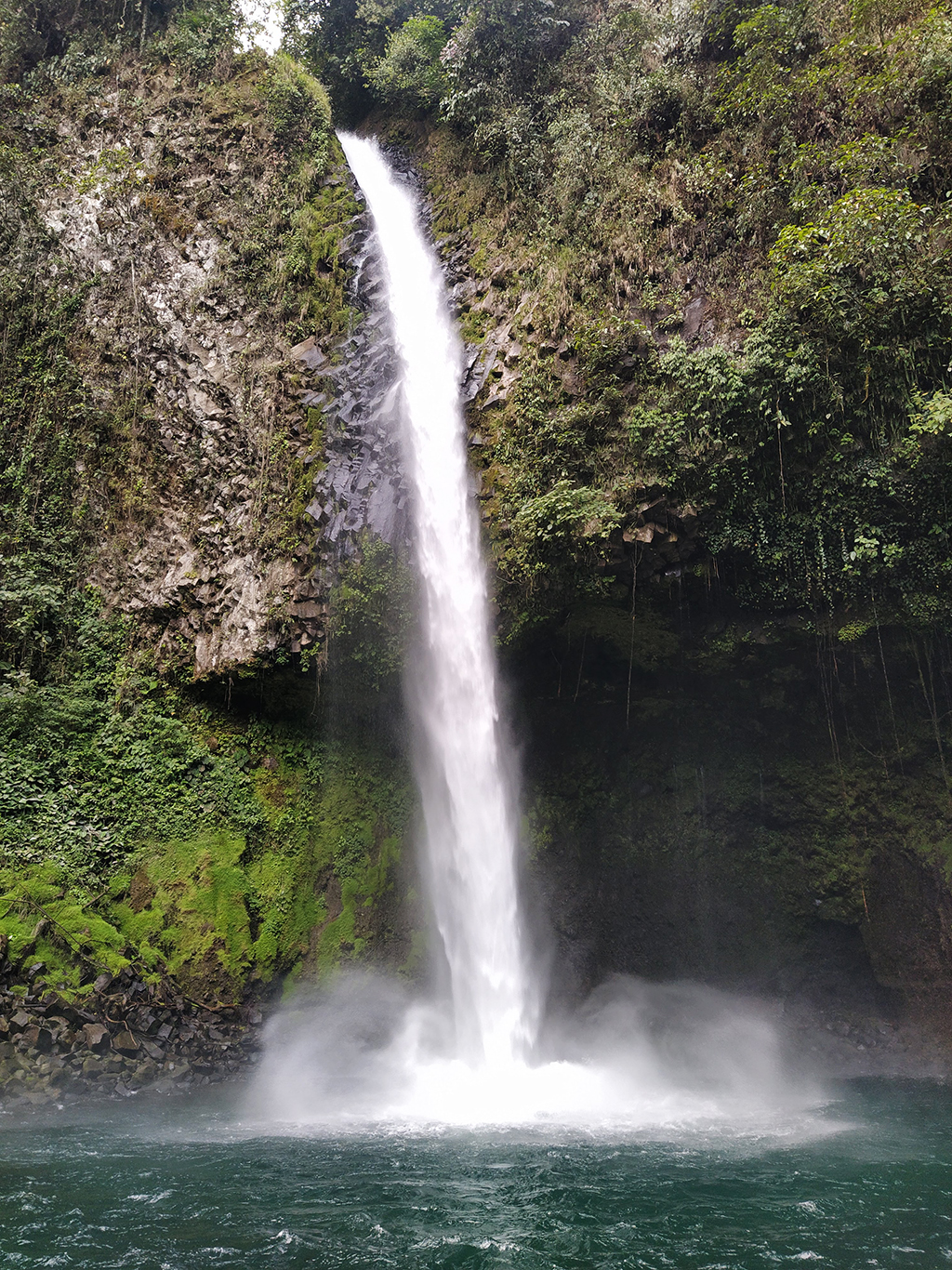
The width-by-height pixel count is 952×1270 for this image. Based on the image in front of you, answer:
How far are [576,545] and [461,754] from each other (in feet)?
11.7

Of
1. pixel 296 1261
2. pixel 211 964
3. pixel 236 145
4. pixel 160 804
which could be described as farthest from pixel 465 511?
pixel 236 145

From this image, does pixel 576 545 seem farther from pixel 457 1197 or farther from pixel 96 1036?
pixel 96 1036

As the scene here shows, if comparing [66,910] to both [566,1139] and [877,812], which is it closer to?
[566,1139]

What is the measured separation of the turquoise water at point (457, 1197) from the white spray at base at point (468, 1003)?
1918 millimetres

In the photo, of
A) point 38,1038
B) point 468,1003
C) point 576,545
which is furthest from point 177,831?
point 576,545

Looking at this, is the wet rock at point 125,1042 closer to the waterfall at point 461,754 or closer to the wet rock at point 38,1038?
the wet rock at point 38,1038

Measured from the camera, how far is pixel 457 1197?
543 centimetres

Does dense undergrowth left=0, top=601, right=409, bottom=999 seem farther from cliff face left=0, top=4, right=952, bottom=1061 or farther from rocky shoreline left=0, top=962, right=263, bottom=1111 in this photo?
rocky shoreline left=0, top=962, right=263, bottom=1111

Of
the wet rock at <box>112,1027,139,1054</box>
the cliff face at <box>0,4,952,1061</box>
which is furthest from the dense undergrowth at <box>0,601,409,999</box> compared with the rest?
the wet rock at <box>112,1027,139,1054</box>

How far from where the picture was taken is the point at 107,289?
13570 mm

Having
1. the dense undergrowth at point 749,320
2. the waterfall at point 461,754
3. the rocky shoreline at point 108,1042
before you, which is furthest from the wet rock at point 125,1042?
the dense undergrowth at point 749,320

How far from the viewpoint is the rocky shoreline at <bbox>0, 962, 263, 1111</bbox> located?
298 inches

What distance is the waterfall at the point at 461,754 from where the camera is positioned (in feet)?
33.1

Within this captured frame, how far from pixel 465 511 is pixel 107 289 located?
8.49 m
